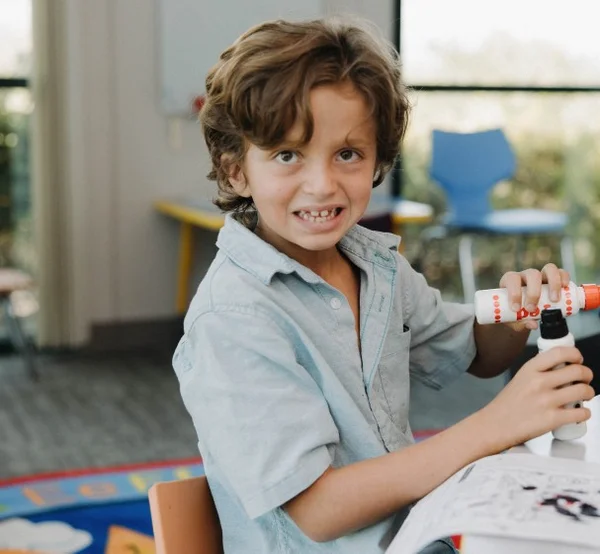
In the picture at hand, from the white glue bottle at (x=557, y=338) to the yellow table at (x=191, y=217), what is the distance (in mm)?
2550

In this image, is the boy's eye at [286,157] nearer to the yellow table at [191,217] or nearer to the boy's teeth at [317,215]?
the boy's teeth at [317,215]

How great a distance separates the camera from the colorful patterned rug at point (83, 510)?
7.69ft

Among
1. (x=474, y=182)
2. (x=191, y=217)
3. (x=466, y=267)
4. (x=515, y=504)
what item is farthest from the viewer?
(x=466, y=267)

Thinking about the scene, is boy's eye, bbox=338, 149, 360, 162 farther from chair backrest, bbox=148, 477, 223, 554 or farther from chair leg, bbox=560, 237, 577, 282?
chair leg, bbox=560, 237, 577, 282

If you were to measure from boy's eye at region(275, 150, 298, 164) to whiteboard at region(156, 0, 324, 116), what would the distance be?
3.23m

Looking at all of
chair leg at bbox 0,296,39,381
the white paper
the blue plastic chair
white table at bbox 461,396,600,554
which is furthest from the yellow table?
the white paper

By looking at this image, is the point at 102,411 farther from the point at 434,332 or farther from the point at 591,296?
the point at 591,296

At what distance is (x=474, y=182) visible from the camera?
4.31 m

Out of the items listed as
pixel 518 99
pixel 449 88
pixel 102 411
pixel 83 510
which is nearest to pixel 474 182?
pixel 449 88

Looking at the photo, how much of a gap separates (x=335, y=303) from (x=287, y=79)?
236 millimetres

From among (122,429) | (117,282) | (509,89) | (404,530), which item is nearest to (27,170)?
(117,282)

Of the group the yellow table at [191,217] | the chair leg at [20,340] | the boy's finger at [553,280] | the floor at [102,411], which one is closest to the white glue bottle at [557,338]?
the boy's finger at [553,280]

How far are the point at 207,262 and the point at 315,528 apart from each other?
348cm

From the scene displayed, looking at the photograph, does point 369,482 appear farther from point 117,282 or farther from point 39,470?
point 117,282
